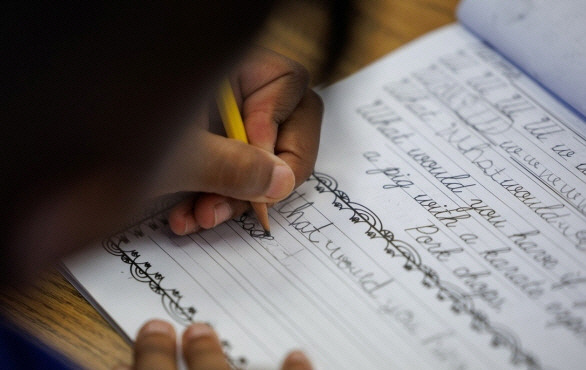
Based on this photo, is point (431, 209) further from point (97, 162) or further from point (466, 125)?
point (97, 162)

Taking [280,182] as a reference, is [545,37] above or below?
above

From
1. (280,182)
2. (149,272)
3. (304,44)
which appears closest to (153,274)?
(149,272)

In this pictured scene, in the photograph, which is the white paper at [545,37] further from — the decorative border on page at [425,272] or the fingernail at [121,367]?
the fingernail at [121,367]

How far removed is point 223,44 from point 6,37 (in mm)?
104

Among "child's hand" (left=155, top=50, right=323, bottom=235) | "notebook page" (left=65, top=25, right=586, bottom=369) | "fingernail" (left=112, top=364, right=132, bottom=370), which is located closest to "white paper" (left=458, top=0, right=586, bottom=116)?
"notebook page" (left=65, top=25, right=586, bottom=369)

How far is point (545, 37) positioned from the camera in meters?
0.56

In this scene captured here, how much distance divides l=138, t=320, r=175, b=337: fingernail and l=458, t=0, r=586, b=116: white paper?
1.41ft

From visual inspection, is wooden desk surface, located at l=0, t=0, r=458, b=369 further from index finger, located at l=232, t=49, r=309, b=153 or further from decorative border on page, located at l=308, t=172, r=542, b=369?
decorative border on page, located at l=308, t=172, r=542, b=369

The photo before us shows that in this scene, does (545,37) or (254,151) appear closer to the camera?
(254,151)

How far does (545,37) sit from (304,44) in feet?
0.84

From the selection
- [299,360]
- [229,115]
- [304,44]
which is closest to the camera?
[299,360]

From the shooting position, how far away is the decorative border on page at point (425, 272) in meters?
0.37

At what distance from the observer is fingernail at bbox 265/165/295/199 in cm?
43

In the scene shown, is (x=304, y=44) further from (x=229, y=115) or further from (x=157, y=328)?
(x=157, y=328)
